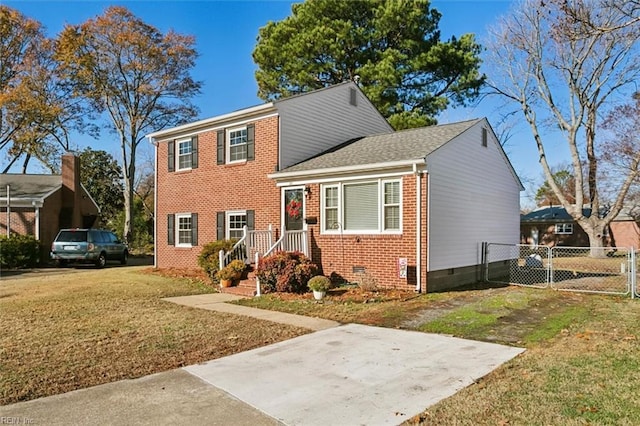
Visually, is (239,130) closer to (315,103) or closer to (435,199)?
(315,103)

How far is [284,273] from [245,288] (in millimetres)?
1439

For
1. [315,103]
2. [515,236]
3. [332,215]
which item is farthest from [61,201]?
[515,236]

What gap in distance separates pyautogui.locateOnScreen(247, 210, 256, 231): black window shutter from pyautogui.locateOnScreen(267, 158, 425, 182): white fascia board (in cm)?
145

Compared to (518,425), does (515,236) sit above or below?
above

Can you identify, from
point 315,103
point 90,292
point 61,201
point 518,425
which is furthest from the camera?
point 61,201

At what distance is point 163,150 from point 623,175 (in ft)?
90.1

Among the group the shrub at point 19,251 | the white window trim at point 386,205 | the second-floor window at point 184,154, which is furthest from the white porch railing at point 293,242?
the shrub at point 19,251

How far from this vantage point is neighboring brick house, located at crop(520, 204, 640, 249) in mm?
35656

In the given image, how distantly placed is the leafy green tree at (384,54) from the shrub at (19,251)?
55.9ft

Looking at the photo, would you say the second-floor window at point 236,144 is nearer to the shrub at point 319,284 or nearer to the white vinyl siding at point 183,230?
the white vinyl siding at point 183,230

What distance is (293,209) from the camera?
13570 millimetres

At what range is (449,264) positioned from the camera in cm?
1225

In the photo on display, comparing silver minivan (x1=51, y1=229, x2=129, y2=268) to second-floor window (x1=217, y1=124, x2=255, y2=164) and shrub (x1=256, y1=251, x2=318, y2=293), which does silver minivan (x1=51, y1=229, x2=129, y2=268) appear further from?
shrub (x1=256, y1=251, x2=318, y2=293)

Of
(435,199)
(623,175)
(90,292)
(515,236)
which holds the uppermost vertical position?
(623,175)
